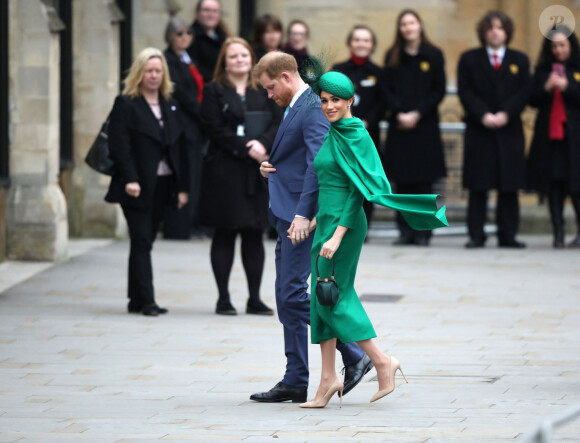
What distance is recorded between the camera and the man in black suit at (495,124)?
15.1 metres

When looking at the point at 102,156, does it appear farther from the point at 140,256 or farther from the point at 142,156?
the point at 140,256

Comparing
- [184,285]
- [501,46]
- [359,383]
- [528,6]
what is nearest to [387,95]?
[501,46]

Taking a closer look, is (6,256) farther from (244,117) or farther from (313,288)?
(313,288)

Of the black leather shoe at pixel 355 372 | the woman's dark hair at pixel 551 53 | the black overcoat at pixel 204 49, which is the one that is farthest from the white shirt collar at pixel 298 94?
the black overcoat at pixel 204 49

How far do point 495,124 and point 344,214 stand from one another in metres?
8.37

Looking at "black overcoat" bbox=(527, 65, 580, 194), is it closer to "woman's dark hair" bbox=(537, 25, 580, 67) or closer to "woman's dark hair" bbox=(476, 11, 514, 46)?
"woman's dark hair" bbox=(537, 25, 580, 67)

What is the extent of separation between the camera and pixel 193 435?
250 inches

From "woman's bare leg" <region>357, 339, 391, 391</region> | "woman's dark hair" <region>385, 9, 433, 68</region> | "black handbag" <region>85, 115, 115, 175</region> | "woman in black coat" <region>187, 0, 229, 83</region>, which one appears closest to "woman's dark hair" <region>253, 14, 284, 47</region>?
"woman in black coat" <region>187, 0, 229, 83</region>

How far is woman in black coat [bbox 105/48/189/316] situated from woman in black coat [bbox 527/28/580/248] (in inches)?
225

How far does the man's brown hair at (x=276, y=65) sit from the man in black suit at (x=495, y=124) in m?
7.89

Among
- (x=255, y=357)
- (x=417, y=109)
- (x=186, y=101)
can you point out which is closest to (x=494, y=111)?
(x=417, y=109)

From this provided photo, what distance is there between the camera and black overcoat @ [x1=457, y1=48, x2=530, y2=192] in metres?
15.0

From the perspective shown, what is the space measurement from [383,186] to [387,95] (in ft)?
27.4

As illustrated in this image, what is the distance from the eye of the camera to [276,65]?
7293 millimetres
